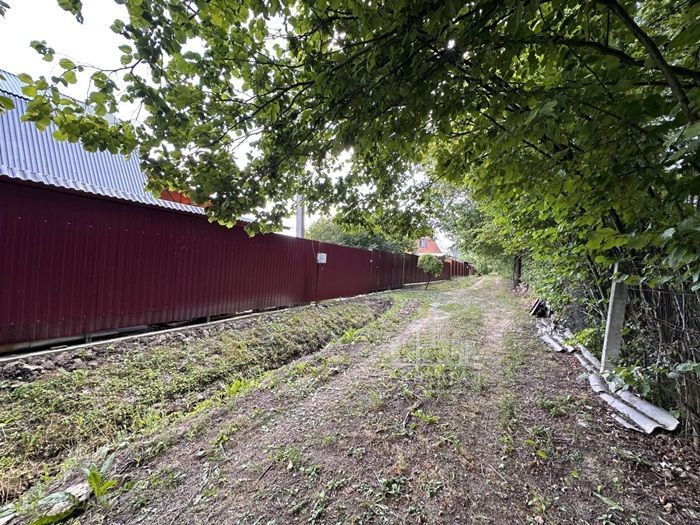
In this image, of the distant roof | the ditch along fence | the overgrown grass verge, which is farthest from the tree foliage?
the overgrown grass verge

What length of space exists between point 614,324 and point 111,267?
245 inches

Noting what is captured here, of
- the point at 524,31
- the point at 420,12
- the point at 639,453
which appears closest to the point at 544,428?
the point at 639,453

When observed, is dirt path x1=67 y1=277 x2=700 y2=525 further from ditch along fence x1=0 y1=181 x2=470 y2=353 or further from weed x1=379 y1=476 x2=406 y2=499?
ditch along fence x1=0 y1=181 x2=470 y2=353

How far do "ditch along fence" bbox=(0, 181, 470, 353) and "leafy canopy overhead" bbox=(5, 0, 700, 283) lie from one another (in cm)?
256

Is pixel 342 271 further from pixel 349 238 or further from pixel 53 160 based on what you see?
pixel 349 238

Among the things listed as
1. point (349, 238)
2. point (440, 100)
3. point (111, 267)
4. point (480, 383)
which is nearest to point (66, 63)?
point (440, 100)

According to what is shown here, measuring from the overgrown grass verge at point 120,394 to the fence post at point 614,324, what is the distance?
4.01m

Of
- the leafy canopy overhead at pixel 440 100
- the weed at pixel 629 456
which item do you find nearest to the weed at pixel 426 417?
the weed at pixel 629 456

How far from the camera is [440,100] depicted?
1.89 meters

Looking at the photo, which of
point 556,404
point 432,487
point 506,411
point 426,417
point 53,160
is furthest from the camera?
point 53,160

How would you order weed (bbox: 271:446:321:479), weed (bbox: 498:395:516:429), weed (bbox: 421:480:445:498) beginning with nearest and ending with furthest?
weed (bbox: 421:480:445:498)
weed (bbox: 271:446:321:479)
weed (bbox: 498:395:516:429)

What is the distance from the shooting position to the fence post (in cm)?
312

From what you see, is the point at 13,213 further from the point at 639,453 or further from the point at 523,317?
the point at 523,317

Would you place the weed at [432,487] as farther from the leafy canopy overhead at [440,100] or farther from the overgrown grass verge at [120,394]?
the overgrown grass verge at [120,394]
